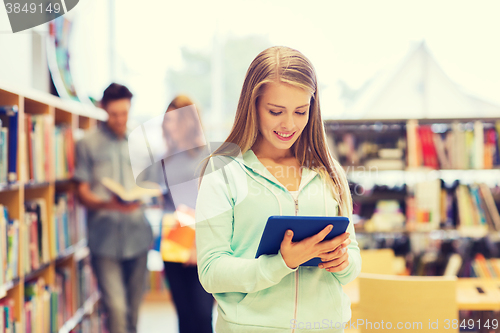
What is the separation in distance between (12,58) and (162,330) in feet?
6.88

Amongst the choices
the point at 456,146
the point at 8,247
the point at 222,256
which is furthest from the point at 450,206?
the point at 8,247

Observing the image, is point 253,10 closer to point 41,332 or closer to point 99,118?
point 99,118

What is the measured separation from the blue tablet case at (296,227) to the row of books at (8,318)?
1.23 meters

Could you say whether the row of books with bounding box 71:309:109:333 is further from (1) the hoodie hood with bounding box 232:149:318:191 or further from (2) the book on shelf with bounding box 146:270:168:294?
(1) the hoodie hood with bounding box 232:149:318:191

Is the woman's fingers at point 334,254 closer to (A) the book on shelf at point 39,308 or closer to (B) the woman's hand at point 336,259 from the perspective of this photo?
(B) the woman's hand at point 336,259

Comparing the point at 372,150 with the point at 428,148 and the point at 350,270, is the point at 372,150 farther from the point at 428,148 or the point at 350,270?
the point at 350,270

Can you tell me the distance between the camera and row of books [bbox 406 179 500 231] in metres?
2.64

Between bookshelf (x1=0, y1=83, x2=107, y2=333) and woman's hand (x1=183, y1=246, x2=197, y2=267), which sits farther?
woman's hand (x1=183, y1=246, x2=197, y2=267)

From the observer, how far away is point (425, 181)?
2674mm

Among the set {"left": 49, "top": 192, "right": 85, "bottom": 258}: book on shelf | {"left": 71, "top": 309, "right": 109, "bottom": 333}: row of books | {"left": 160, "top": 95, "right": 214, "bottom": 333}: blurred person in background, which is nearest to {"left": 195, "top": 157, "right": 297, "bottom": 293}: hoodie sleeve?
{"left": 160, "top": 95, "right": 214, "bottom": 333}: blurred person in background

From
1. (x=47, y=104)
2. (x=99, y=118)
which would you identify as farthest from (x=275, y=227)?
(x=99, y=118)

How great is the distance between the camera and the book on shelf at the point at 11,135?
164cm

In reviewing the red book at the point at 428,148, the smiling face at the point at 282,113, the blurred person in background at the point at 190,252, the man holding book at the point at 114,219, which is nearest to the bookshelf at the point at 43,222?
the man holding book at the point at 114,219

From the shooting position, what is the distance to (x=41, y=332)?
192 cm
